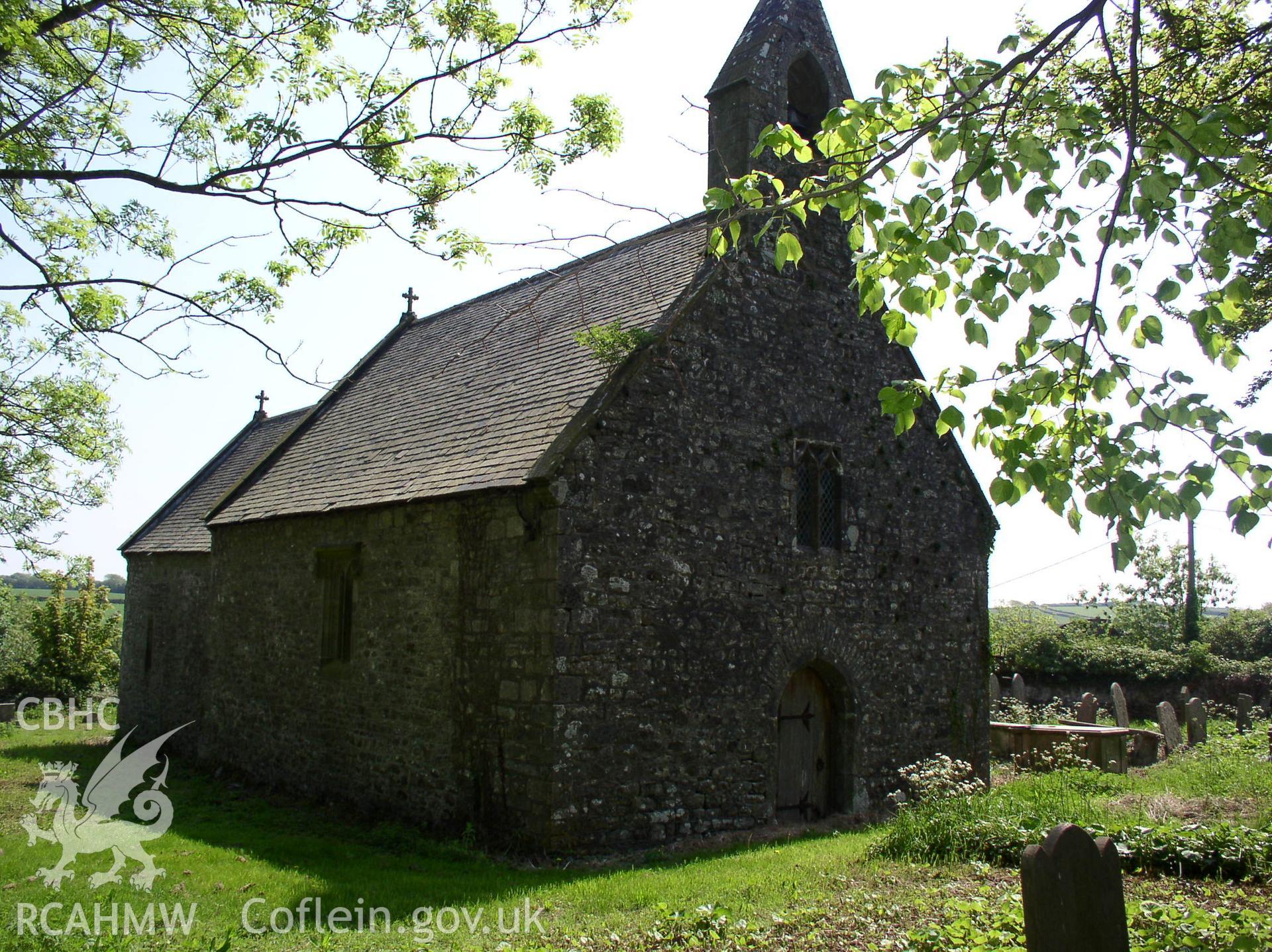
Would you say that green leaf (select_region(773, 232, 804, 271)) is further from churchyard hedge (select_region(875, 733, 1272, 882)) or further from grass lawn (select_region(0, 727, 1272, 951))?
churchyard hedge (select_region(875, 733, 1272, 882))

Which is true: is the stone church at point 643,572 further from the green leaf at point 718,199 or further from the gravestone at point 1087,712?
the gravestone at point 1087,712

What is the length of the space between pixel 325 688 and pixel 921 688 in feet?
29.6

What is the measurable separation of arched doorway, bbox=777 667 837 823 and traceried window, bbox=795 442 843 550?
1857 mm

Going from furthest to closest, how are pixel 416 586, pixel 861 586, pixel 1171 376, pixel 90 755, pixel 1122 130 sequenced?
pixel 90 755, pixel 861 586, pixel 416 586, pixel 1122 130, pixel 1171 376

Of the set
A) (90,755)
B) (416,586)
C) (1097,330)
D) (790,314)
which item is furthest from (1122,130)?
(90,755)

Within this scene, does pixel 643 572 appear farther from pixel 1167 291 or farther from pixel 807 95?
pixel 807 95

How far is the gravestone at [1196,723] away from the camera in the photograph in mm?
19797

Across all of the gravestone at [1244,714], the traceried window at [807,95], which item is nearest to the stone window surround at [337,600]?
the traceried window at [807,95]

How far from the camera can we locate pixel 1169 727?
19.1 metres

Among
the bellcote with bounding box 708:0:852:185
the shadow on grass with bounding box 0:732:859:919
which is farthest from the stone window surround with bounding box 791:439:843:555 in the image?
the shadow on grass with bounding box 0:732:859:919

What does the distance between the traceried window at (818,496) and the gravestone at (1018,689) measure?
41.4 feet

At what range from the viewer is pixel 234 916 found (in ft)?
26.0

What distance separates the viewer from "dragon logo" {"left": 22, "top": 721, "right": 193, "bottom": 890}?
9.09 meters

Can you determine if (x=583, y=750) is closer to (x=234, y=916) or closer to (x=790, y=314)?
(x=234, y=916)
